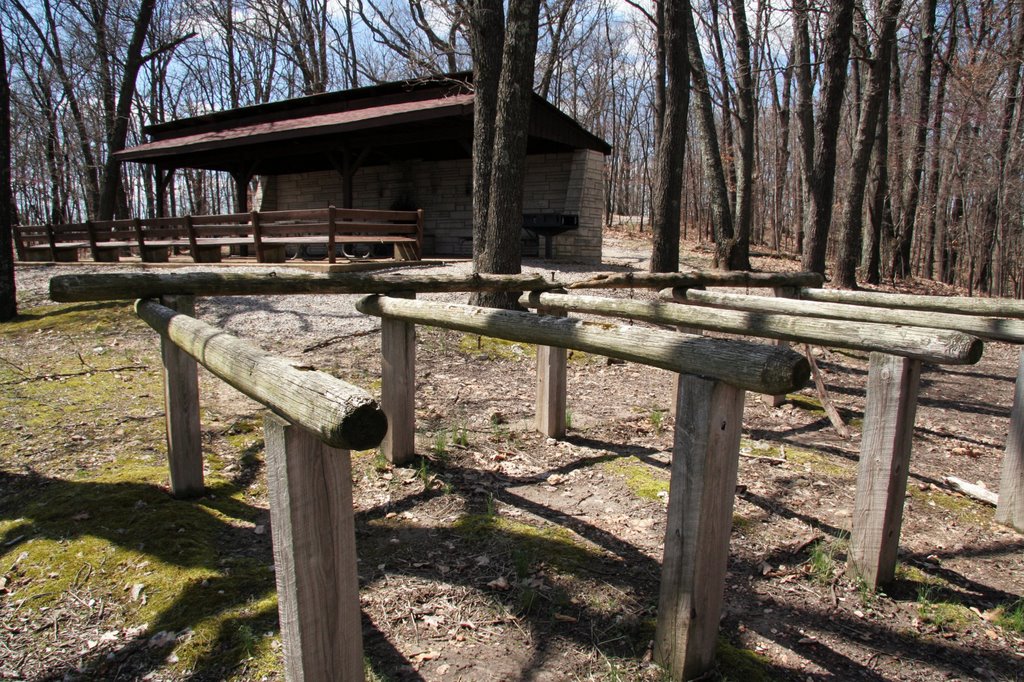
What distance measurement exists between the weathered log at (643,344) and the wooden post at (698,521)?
0.10m

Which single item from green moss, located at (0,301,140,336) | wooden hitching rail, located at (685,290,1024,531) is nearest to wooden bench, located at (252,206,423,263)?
green moss, located at (0,301,140,336)

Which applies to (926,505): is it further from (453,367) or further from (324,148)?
(324,148)

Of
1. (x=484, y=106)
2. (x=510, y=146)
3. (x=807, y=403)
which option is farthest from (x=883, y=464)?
(x=484, y=106)

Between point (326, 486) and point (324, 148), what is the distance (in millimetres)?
16448

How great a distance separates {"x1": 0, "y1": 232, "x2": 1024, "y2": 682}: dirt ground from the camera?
8.13 feet

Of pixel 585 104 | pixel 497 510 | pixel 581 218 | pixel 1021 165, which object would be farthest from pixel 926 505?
pixel 585 104

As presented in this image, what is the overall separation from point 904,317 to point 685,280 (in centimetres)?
240

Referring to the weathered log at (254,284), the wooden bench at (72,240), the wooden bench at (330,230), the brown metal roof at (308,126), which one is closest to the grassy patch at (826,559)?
the weathered log at (254,284)

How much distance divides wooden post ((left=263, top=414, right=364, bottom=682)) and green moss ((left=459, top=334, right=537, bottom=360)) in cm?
545

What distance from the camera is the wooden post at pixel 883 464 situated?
2904 mm

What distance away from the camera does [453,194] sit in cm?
1825

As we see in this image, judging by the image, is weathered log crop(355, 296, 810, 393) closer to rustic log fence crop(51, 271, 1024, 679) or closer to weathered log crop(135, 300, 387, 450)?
rustic log fence crop(51, 271, 1024, 679)

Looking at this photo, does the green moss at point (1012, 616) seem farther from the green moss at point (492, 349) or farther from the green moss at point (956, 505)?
the green moss at point (492, 349)

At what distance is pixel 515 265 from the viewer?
771cm
